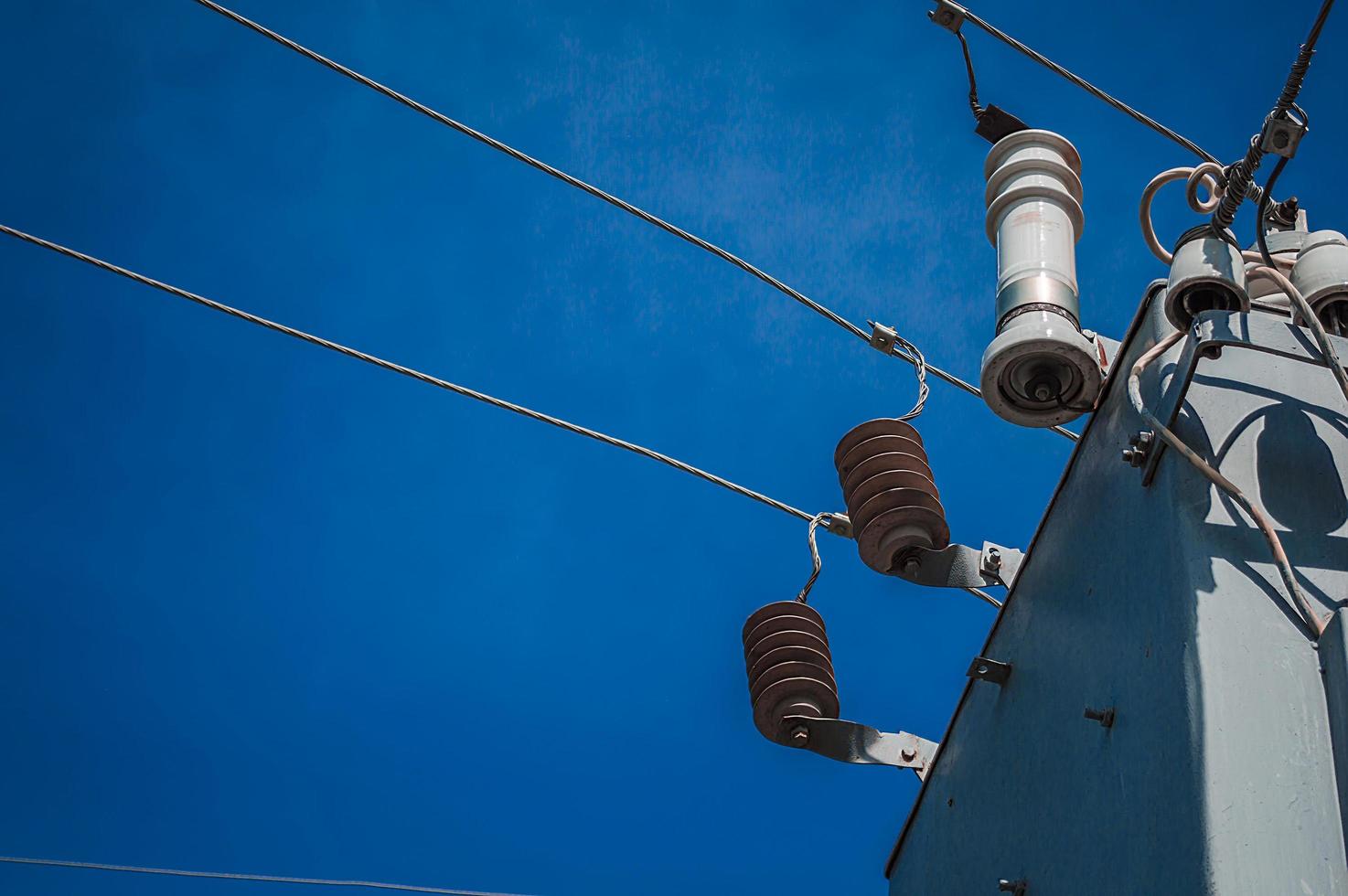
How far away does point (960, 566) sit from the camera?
5.35 meters

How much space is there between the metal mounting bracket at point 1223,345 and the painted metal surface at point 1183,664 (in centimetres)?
2

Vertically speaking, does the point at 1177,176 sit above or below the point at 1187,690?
above

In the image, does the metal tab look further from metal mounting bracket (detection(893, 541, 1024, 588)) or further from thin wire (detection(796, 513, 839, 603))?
thin wire (detection(796, 513, 839, 603))

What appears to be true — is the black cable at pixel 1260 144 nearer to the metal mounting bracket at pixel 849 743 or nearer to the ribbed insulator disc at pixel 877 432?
the ribbed insulator disc at pixel 877 432

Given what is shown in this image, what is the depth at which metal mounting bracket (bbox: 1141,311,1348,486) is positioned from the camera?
3.41 metres

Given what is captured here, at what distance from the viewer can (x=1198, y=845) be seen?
9.30ft

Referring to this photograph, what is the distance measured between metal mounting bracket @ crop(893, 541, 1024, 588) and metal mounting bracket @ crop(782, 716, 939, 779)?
2.30 ft

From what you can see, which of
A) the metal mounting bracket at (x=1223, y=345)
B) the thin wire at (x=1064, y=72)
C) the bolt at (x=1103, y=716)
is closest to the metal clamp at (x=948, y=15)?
the thin wire at (x=1064, y=72)

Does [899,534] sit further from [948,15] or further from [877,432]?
[948,15]

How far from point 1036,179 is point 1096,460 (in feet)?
3.30

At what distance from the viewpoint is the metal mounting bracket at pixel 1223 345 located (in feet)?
11.2

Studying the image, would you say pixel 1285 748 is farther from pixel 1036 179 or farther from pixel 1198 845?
pixel 1036 179

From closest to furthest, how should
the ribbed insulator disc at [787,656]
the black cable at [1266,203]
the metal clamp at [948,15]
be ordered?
the black cable at [1266,203], the ribbed insulator disc at [787,656], the metal clamp at [948,15]

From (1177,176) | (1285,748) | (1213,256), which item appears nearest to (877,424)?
(1177,176)
